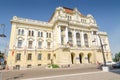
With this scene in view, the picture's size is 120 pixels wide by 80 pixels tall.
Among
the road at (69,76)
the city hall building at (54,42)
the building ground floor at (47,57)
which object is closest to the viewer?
the road at (69,76)

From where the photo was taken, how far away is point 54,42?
39.5m

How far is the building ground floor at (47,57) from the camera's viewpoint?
32.7m

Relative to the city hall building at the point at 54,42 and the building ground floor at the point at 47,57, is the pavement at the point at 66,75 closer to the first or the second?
the building ground floor at the point at 47,57

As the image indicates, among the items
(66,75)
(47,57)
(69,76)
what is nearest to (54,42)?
(47,57)

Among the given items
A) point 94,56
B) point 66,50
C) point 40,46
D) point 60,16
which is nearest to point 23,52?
point 40,46

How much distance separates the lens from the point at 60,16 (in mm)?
38250

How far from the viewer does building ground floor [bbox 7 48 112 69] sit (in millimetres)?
32713

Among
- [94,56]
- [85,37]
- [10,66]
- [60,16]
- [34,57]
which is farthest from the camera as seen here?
[85,37]

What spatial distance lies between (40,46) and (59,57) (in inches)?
373

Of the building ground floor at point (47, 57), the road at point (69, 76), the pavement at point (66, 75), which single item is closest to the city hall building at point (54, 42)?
the building ground floor at point (47, 57)

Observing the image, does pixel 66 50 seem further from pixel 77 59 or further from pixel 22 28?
pixel 22 28

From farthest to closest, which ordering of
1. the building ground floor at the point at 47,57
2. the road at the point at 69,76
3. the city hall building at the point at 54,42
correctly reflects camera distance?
the city hall building at the point at 54,42 < the building ground floor at the point at 47,57 < the road at the point at 69,76

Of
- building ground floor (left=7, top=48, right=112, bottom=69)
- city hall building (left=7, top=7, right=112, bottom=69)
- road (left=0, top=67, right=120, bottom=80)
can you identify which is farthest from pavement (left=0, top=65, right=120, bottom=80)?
city hall building (left=7, top=7, right=112, bottom=69)

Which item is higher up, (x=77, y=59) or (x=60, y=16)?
(x=60, y=16)
